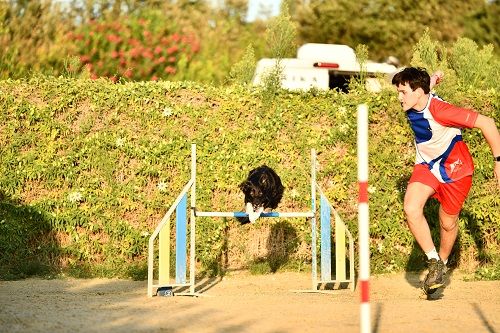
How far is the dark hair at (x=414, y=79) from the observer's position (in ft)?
26.3

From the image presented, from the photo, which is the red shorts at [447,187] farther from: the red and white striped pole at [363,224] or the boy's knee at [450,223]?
the red and white striped pole at [363,224]

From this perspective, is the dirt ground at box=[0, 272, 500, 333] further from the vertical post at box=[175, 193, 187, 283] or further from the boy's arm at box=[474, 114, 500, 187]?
the boy's arm at box=[474, 114, 500, 187]

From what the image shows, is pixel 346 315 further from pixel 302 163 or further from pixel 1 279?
pixel 1 279

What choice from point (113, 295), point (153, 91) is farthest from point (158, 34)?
point (113, 295)

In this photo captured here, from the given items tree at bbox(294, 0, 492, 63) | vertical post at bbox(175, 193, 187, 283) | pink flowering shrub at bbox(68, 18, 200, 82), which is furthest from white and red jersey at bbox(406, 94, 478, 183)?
tree at bbox(294, 0, 492, 63)

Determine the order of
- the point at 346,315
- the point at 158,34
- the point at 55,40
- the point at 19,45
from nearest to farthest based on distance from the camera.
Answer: the point at 346,315 < the point at 19,45 < the point at 55,40 < the point at 158,34

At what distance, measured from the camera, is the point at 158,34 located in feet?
72.3

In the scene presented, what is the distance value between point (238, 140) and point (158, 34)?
1253 cm

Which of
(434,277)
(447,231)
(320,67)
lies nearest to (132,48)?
(320,67)

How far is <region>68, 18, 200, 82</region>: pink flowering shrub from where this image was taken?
64.2 ft

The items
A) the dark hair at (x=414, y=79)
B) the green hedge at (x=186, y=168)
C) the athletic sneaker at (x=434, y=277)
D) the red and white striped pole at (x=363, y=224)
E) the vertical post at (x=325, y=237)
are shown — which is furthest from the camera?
the green hedge at (x=186, y=168)

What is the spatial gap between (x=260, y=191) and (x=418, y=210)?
1.43 metres

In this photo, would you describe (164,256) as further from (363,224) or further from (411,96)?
(363,224)

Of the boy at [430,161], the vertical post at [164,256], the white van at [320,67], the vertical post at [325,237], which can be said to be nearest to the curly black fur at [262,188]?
the vertical post at [325,237]
